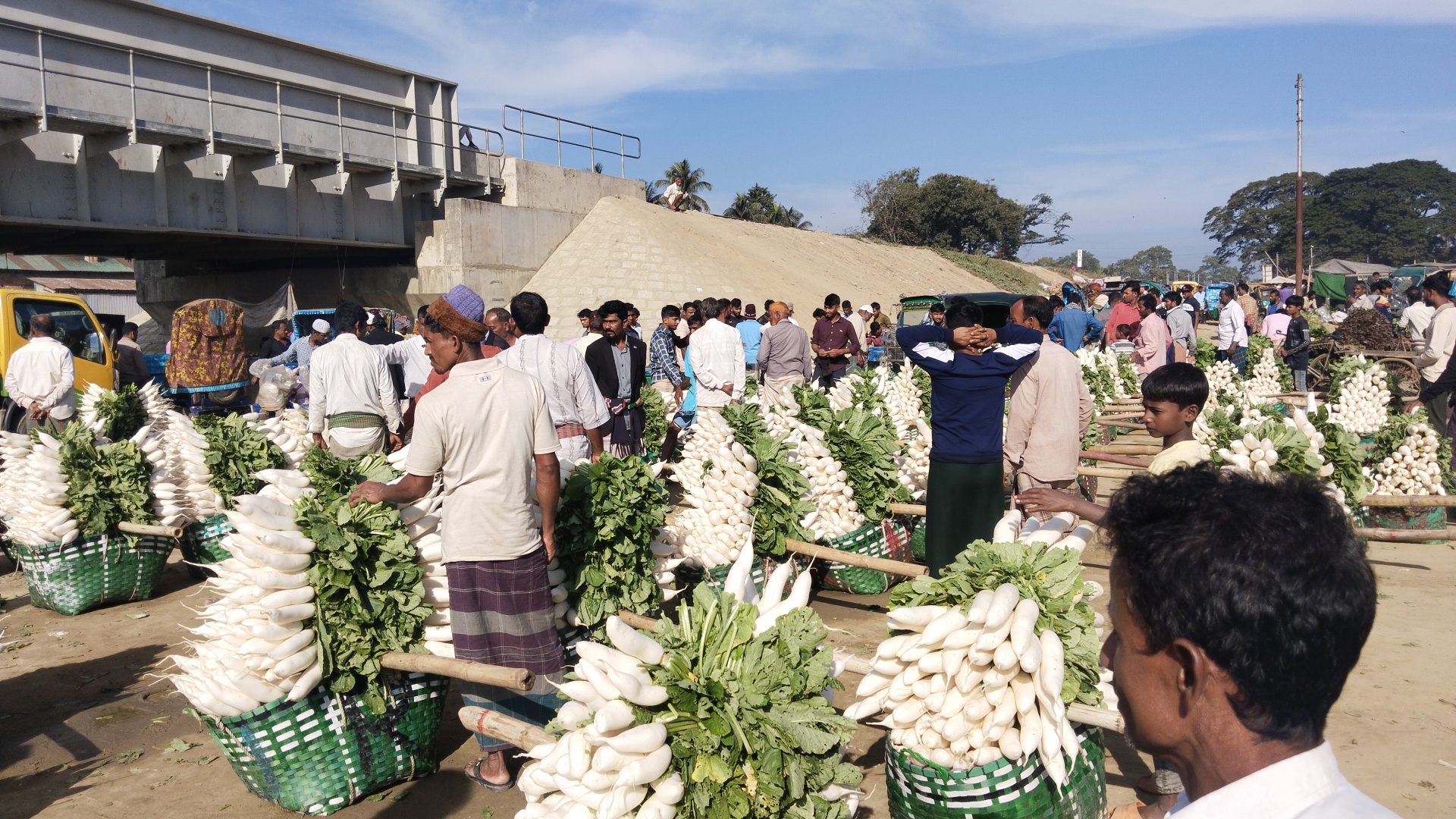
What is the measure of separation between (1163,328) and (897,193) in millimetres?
47956

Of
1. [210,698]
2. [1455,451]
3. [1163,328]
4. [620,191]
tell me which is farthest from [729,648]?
[620,191]

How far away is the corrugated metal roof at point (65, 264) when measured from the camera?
105 feet

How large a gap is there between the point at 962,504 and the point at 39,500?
230 inches

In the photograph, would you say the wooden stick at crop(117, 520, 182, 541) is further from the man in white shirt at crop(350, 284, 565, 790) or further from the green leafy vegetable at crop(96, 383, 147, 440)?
the man in white shirt at crop(350, 284, 565, 790)

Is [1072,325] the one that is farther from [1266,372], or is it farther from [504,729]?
[504,729]

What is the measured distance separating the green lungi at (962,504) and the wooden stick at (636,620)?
1687 millimetres

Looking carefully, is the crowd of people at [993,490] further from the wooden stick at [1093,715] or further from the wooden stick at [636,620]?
the wooden stick at [1093,715]

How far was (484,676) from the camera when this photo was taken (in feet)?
10.4

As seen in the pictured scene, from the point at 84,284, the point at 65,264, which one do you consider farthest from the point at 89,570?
the point at 65,264

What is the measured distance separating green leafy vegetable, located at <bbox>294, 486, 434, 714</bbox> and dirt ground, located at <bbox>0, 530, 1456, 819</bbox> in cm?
62

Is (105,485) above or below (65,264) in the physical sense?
below

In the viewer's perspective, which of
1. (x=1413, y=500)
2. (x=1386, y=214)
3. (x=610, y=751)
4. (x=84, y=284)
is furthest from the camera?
(x=1386, y=214)

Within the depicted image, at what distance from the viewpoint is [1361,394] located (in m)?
9.97

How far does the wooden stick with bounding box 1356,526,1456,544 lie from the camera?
229 inches
